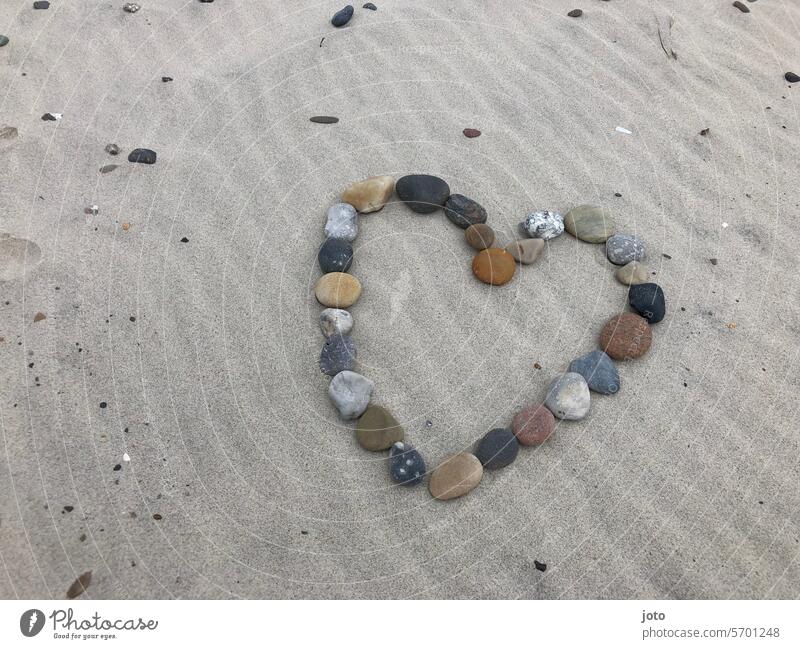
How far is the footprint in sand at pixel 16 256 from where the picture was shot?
11.9 feet

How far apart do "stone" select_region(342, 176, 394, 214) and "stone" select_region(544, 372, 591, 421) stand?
1525 mm

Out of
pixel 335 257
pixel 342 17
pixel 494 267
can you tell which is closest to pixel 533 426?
pixel 494 267

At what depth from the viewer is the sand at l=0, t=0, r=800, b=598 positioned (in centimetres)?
288

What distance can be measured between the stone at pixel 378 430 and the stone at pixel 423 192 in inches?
54.3

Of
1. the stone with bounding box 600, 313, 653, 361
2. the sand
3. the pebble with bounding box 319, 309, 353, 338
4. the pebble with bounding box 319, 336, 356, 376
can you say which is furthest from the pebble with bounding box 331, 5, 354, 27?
the stone with bounding box 600, 313, 653, 361

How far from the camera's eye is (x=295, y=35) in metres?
5.05

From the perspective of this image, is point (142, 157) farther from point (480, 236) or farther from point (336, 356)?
point (480, 236)

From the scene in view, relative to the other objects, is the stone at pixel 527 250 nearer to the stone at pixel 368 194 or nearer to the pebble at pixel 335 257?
the stone at pixel 368 194

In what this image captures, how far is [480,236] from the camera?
12.9 ft

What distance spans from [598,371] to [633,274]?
71 cm

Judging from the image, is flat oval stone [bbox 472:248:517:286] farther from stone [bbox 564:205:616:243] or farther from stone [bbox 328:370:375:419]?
stone [bbox 328:370:375:419]

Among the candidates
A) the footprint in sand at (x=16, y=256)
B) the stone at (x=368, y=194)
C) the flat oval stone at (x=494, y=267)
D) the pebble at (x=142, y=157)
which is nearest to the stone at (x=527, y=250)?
the flat oval stone at (x=494, y=267)

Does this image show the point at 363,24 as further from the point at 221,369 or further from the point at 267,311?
the point at 221,369
